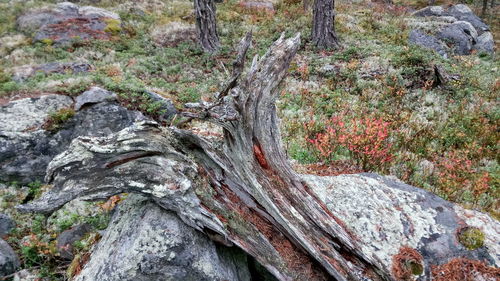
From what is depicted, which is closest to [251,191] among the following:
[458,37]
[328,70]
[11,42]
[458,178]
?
[458,178]

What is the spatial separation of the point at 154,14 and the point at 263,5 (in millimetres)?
8646

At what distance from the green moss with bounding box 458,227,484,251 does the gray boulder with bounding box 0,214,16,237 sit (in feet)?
29.6

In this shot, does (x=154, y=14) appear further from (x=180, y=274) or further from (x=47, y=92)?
(x=180, y=274)

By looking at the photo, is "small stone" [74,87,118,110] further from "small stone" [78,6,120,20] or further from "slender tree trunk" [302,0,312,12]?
"slender tree trunk" [302,0,312,12]

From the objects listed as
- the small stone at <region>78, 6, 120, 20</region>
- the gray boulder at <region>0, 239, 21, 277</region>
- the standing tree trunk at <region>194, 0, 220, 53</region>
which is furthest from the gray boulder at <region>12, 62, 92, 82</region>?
the gray boulder at <region>0, 239, 21, 277</region>

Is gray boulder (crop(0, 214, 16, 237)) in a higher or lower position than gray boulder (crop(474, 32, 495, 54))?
lower

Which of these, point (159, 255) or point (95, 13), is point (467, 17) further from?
point (159, 255)

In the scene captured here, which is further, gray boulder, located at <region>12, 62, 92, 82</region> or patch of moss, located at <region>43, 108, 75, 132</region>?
gray boulder, located at <region>12, 62, 92, 82</region>

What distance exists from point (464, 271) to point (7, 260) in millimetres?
7846

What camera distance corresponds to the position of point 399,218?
516cm

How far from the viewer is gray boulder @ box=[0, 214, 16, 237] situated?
702 centimetres

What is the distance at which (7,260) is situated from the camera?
596 cm

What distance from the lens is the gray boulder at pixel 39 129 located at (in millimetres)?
8625

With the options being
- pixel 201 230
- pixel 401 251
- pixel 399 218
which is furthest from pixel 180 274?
pixel 399 218
